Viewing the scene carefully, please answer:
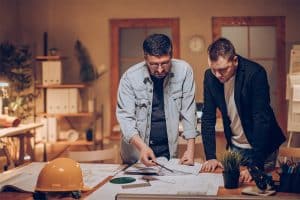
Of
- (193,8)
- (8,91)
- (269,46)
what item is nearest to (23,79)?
(8,91)

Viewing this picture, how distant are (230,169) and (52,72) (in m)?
4.01

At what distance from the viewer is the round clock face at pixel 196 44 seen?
586 cm

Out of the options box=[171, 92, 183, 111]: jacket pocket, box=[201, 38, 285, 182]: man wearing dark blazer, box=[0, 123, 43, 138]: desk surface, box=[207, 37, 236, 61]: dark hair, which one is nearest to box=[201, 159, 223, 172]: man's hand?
box=[201, 38, 285, 182]: man wearing dark blazer

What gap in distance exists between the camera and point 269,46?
587 centimetres

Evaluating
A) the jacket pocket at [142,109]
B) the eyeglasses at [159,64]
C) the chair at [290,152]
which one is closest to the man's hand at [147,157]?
the jacket pocket at [142,109]

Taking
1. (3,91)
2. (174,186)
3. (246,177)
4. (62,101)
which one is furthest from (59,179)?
(62,101)

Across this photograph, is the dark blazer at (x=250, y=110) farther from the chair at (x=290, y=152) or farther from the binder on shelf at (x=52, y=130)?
the binder on shelf at (x=52, y=130)

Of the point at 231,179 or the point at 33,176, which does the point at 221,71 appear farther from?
the point at 33,176

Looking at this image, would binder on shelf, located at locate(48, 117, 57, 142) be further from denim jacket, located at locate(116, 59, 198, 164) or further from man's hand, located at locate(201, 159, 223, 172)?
man's hand, located at locate(201, 159, 223, 172)

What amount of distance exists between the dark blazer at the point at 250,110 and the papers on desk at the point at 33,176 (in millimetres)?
514

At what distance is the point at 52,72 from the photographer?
18.9 ft


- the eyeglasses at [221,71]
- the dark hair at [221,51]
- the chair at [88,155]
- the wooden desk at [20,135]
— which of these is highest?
the dark hair at [221,51]

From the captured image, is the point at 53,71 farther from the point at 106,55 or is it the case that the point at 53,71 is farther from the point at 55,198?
the point at 55,198

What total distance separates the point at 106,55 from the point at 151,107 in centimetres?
344
